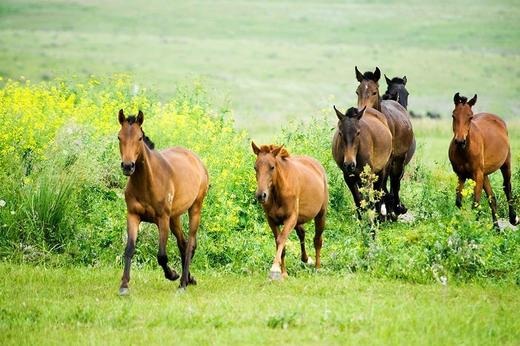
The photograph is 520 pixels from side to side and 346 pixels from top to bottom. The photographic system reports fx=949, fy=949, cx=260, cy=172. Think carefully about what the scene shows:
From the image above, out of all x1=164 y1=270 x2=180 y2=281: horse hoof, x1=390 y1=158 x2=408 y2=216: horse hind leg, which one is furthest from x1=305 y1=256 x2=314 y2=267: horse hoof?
x1=390 y1=158 x2=408 y2=216: horse hind leg

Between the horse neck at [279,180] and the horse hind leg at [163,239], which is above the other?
the horse neck at [279,180]

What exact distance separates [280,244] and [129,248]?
216 cm

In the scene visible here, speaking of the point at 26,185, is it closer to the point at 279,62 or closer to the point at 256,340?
the point at 256,340

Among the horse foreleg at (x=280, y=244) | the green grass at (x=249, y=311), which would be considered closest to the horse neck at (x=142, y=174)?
the green grass at (x=249, y=311)

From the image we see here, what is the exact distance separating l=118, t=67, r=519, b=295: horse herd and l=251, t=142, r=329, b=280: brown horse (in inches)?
0.5

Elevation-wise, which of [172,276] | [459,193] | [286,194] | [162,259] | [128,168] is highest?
[128,168]

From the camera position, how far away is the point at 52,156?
585 inches

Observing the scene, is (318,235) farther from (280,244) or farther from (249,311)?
(249,311)

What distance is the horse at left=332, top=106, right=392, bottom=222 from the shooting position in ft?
48.3

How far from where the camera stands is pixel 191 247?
39.2 feet

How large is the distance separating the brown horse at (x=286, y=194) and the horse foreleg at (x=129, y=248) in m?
1.61

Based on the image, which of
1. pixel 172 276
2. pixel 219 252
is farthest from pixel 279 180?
pixel 172 276

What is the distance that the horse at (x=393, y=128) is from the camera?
16.7 meters

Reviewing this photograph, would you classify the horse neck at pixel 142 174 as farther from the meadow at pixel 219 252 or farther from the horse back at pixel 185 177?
the meadow at pixel 219 252
